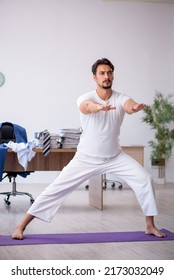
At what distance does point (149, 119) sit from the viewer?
401 inches

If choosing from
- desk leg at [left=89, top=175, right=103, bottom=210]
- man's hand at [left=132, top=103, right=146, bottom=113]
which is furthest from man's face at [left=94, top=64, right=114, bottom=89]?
desk leg at [left=89, top=175, right=103, bottom=210]

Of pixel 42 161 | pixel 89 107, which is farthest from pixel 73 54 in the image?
pixel 89 107

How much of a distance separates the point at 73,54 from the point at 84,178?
6.44 meters

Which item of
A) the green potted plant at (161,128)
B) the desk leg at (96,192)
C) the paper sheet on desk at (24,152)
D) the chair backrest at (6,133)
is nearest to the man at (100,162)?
the paper sheet on desk at (24,152)

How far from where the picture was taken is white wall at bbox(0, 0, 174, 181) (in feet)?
33.3

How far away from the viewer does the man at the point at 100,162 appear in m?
4.14

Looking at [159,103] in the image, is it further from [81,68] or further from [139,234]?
[139,234]

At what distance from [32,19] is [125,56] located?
1.96 meters

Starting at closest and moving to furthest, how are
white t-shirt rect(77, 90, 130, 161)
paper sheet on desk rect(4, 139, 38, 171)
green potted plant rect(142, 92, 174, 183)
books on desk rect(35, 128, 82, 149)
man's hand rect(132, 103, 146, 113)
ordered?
man's hand rect(132, 103, 146, 113) < white t-shirt rect(77, 90, 130, 161) < paper sheet on desk rect(4, 139, 38, 171) < books on desk rect(35, 128, 82, 149) < green potted plant rect(142, 92, 174, 183)

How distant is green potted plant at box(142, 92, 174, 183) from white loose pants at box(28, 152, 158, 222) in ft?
19.6

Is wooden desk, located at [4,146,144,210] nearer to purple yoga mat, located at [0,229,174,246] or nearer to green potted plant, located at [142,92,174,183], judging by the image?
purple yoga mat, located at [0,229,174,246]

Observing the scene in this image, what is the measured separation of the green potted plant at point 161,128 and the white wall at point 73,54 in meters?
0.36

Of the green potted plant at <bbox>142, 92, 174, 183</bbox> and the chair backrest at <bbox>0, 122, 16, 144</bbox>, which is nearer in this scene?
the chair backrest at <bbox>0, 122, 16, 144</bbox>
